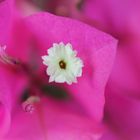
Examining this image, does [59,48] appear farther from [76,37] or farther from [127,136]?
[127,136]

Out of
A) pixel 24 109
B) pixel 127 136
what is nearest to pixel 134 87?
pixel 127 136

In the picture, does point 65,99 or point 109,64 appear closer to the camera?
point 109,64

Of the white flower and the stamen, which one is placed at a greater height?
the white flower

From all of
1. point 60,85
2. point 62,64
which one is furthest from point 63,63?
point 60,85

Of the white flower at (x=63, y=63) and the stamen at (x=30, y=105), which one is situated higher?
the white flower at (x=63, y=63)

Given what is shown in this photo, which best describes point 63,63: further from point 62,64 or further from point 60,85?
point 60,85

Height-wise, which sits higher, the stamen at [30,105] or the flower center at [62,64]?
the flower center at [62,64]

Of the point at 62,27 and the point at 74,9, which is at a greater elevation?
the point at 74,9
